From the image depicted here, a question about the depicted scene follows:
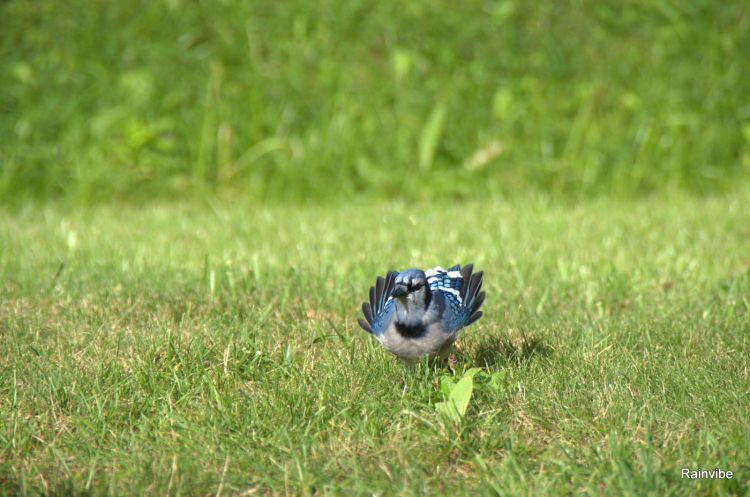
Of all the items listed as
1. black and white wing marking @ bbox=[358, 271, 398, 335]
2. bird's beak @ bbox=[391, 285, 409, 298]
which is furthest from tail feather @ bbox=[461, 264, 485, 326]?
bird's beak @ bbox=[391, 285, 409, 298]

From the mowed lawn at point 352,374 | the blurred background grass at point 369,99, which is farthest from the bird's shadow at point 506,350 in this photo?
the blurred background grass at point 369,99

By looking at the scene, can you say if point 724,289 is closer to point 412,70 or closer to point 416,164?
point 416,164

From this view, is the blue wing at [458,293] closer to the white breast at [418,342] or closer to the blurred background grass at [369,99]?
the white breast at [418,342]

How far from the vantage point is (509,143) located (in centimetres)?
901

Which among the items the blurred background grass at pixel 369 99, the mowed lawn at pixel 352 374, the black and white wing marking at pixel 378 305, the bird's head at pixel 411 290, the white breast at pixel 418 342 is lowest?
the mowed lawn at pixel 352 374

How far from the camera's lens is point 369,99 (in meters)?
9.30

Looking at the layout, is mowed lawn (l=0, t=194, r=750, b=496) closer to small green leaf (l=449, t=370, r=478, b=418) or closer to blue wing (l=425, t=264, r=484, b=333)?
small green leaf (l=449, t=370, r=478, b=418)

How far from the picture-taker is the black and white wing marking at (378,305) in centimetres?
378

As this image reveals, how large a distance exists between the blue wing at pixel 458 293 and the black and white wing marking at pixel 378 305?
18 centimetres

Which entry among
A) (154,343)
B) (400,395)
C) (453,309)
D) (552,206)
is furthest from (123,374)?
(552,206)

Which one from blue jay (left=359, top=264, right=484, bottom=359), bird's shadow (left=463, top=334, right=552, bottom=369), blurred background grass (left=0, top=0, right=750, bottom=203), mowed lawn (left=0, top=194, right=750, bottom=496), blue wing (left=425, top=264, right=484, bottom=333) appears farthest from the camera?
blurred background grass (left=0, top=0, right=750, bottom=203)

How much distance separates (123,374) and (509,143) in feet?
19.2

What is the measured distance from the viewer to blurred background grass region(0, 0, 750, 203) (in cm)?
892

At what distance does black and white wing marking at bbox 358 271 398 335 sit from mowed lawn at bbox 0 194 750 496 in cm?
22
